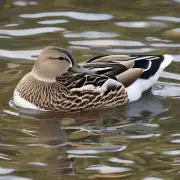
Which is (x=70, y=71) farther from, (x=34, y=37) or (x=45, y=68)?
(x=34, y=37)

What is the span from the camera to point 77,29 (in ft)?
46.7

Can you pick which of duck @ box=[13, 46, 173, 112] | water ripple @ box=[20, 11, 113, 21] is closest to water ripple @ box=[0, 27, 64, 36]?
water ripple @ box=[20, 11, 113, 21]

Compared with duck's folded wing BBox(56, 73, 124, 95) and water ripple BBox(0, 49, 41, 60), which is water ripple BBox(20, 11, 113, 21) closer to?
water ripple BBox(0, 49, 41, 60)

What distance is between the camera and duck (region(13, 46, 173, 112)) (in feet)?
37.9

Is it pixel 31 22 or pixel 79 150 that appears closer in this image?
pixel 79 150

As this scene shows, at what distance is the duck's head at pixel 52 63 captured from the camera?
11477 mm

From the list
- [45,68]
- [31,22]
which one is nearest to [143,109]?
[45,68]


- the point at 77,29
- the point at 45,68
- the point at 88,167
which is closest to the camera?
the point at 88,167

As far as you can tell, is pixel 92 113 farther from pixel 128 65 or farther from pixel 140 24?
pixel 140 24

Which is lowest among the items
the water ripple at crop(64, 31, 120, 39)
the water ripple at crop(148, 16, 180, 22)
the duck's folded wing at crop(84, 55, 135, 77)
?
the water ripple at crop(64, 31, 120, 39)

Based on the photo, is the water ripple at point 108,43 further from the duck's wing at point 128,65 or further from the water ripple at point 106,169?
the water ripple at point 106,169

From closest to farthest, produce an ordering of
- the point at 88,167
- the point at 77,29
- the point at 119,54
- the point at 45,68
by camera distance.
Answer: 1. the point at 88,167
2. the point at 45,68
3. the point at 119,54
4. the point at 77,29

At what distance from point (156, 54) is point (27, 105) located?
2.38 m

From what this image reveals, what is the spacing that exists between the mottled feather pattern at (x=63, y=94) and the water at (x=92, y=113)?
0.50ft
